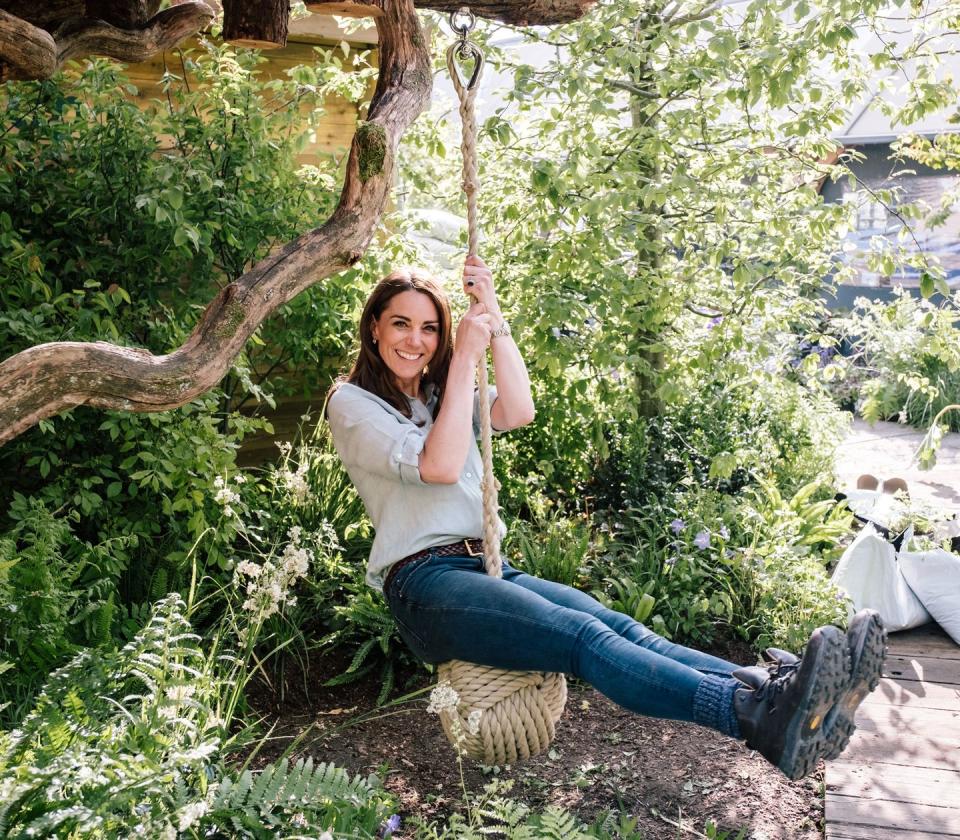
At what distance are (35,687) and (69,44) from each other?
1859 mm

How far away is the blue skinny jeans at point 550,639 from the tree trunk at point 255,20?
164 cm

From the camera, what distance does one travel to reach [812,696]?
7.00 feet

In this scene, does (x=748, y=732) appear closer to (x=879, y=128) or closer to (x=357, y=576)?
(x=357, y=576)

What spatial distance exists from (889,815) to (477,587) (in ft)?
4.70

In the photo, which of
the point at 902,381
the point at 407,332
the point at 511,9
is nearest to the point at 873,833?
the point at 407,332

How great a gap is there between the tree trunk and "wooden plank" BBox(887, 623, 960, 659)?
3.22 m

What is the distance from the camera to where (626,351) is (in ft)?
15.2

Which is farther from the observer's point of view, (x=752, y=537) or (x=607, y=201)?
(x=752, y=537)

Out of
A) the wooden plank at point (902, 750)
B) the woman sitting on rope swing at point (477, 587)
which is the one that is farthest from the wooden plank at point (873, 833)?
the woman sitting on rope swing at point (477, 587)

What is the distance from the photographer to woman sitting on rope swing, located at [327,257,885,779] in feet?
7.21

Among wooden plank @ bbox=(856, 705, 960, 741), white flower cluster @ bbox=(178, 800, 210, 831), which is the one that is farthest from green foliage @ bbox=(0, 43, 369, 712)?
wooden plank @ bbox=(856, 705, 960, 741)

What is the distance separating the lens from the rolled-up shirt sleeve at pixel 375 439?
9.00ft

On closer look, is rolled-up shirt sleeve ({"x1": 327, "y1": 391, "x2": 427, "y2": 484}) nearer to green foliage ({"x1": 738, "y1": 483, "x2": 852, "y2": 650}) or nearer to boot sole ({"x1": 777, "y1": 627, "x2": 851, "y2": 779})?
boot sole ({"x1": 777, "y1": 627, "x2": 851, "y2": 779})

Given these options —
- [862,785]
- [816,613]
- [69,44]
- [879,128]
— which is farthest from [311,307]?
[879,128]
